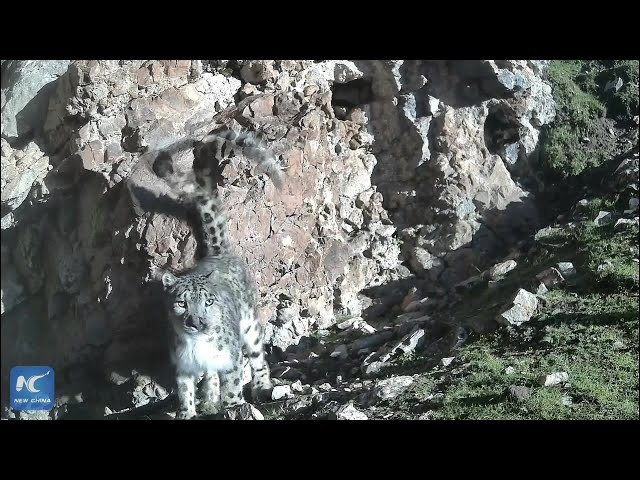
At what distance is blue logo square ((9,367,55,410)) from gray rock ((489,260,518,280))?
497 centimetres

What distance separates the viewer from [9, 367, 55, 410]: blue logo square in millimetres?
7410

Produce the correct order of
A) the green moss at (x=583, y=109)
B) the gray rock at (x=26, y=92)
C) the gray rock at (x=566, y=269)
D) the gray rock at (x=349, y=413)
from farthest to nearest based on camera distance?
the green moss at (x=583, y=109)
the gray rock at (x=26, y=92)
the gray rock at (x=566, y=269)
the gray rock at (x=349, y=413)

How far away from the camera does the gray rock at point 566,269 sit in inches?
301

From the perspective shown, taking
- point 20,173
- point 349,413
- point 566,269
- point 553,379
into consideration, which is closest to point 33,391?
point 20,173

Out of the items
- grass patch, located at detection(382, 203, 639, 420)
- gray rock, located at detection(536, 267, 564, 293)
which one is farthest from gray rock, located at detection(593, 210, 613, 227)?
gray rock, located at detection(536, 267, 564, 293)

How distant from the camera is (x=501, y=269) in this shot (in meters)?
8.34

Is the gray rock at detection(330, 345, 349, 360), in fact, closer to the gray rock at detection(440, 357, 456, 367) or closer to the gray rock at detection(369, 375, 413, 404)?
the gray rock at detection(369, 375, 413, 404)

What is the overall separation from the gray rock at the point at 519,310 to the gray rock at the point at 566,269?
697mm

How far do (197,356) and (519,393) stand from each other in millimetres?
2926

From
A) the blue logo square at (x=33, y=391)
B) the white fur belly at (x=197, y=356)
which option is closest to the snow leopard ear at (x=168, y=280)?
the white fur belly at (x=197, y=356)

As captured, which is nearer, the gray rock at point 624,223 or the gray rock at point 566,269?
the gray rock at point 566,269

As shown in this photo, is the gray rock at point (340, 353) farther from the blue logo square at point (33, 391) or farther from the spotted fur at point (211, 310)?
the blue logo square at point (33, 391)
